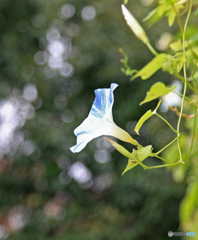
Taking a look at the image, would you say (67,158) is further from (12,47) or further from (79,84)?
(12,47)

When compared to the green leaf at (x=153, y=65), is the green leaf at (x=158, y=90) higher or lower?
lower

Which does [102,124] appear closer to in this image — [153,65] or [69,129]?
[153,65]

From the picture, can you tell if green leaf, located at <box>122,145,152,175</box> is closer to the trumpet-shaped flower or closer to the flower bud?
the trumpet-shaped flower

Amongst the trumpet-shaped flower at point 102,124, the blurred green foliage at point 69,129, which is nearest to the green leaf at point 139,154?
the trumpet-shaped flower at point 102,124

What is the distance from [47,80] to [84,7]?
773 millimetres

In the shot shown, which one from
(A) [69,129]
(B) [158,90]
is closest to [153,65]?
(B) [158,90]

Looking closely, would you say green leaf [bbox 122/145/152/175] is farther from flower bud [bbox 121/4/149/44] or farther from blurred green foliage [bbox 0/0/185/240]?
blurred green foliage [bbox 0/0/185/240]

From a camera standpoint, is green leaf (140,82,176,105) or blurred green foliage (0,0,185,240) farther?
blurred green foliage (0,0,185,240)

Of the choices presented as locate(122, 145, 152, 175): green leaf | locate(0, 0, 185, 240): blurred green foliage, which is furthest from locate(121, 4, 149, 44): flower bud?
locate(0, 0, 185, 240): blurred green foliage

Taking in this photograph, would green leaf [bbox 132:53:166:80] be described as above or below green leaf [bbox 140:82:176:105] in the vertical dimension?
above

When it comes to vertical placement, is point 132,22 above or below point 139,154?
above

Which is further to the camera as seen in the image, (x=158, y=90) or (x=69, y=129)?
(x=69, y=129)

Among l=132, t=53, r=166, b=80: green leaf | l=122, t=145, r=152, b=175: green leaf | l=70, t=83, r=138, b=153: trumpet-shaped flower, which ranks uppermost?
l=132, t=53, r=166, b=80: green leaf

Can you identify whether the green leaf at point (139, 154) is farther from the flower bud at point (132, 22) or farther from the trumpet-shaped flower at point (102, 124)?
the flower bud at point (132, 22)
